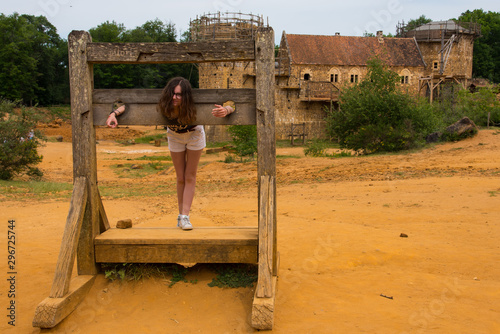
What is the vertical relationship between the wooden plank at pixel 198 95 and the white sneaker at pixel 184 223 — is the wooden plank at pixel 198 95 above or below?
above

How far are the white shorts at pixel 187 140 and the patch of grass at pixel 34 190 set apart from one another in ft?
25.4

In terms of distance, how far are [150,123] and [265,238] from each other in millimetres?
1819

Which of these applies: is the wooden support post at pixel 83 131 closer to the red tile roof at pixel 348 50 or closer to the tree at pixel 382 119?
the tree at pixel 382 119

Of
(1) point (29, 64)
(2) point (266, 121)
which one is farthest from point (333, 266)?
(1) point (29, 64)

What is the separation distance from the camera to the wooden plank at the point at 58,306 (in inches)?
170

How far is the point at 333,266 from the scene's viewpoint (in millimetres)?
5902

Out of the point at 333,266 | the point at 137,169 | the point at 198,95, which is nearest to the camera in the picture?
the point at 198,95

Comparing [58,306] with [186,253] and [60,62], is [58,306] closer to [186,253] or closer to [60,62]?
[186,253]

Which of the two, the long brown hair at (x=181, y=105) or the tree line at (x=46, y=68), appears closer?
the long brown hair at (x=181, y=105)

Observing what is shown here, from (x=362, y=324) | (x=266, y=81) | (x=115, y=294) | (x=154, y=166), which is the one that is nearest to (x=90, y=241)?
(x=115, y=294)

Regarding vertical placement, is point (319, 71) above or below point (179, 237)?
above

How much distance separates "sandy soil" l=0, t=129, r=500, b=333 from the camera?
448cm

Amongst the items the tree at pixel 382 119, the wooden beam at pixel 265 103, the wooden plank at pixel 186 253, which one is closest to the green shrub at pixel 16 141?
the wooden plank at pixel 186 253

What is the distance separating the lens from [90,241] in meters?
5.18
